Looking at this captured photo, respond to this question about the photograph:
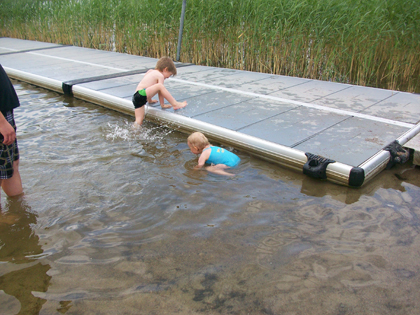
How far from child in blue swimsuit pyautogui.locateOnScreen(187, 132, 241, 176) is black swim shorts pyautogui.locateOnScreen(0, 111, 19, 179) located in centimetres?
174

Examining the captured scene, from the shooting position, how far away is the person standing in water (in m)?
2.42

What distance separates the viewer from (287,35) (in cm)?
659

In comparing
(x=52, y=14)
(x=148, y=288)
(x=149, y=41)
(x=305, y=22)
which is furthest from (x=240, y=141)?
(x=52, y=14)

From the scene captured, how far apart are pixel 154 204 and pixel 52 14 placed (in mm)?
10633

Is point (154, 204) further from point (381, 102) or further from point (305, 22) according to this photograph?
point (305, 22)

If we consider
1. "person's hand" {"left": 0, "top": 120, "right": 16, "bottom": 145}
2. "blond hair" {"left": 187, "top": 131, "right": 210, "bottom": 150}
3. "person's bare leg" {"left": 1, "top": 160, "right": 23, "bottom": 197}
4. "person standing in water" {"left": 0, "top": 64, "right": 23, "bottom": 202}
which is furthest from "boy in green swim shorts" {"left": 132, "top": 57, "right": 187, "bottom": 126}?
"person's hand" {"left": 0, "top": 120, "right": 16, "bottom": 145}

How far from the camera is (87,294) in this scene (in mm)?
2125

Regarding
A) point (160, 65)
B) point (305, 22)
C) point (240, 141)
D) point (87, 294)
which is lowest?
point (87, 294)

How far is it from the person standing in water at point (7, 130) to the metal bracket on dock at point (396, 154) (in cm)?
340

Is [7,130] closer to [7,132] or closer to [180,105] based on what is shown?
[7,132]

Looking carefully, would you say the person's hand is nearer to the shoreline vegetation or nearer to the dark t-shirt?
the dark t-shirt

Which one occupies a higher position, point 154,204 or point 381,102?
point 381,102

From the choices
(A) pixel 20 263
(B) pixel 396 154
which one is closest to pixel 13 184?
(A) pixel 20 263

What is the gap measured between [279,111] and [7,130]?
335cm
